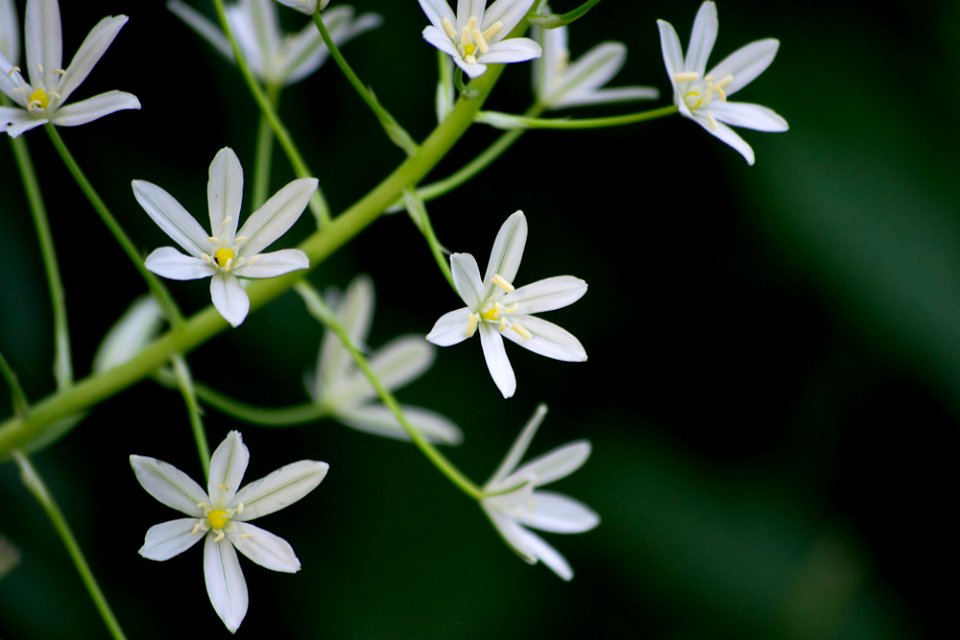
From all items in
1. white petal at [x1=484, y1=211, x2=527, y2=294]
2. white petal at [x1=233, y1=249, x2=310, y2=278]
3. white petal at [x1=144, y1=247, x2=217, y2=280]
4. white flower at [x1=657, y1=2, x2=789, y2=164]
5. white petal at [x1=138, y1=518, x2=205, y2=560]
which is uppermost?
white flower at [x1=657, y1=2, x2=789, y2=164]

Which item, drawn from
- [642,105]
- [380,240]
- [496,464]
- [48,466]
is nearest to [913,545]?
[496,464]

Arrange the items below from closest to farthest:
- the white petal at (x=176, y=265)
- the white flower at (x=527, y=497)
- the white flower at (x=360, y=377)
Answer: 1. the white petal at (x=176, y=265)
2. the white flower at (x=527, y=497)
3. the white flower at (x=360, y=377)

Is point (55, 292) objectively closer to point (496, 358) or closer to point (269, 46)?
point (269, 46)

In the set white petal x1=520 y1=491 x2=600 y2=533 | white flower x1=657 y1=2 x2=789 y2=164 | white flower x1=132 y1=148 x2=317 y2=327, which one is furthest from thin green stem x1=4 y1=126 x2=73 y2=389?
white flower x1=657 y1=2 x2=789 y2=164

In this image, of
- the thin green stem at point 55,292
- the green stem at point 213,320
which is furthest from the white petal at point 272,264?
the thin green stem at point 55,292

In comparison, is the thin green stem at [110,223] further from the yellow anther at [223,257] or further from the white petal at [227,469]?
the white petal at [227,469]

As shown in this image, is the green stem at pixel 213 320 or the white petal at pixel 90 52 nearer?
the white petal at pixel 90 52

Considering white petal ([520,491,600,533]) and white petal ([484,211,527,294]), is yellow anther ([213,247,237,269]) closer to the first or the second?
white petal ([484,211,527,294])

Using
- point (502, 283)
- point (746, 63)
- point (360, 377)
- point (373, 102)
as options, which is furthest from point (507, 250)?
point (360, 377)
